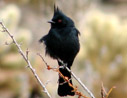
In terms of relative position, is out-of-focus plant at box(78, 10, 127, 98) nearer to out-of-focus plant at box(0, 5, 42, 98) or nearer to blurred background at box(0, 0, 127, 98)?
blurred background at box(0, 0, 127, 98)

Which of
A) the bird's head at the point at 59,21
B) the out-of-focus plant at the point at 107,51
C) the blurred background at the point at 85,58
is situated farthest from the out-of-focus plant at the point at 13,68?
the bird's head at the point at 59,21

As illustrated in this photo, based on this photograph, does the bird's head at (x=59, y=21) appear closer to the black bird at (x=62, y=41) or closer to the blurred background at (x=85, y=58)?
the black bird at (x=62, y=41)

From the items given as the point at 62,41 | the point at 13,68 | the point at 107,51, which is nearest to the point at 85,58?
the point at 107,51

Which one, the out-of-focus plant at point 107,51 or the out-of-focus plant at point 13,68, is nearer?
the out-of-focus plant at point 13,68

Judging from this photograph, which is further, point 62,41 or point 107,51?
point 107,51

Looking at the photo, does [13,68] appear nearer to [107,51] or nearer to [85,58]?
[85,58]

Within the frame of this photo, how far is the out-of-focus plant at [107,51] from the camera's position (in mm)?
7938

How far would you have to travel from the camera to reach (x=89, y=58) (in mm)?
8203

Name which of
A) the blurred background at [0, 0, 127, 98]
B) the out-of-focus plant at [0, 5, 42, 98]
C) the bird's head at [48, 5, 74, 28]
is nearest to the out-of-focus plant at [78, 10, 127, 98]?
the blurred background at [0, 0, 127, 98]

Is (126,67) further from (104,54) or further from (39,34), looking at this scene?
(39,34)

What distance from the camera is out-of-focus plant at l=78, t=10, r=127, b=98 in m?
7.94

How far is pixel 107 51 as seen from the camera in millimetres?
8016

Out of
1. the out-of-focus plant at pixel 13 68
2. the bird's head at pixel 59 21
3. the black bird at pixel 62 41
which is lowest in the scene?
the out-of-focus plant at pixel 13 68

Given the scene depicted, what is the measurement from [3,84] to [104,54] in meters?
2.08
